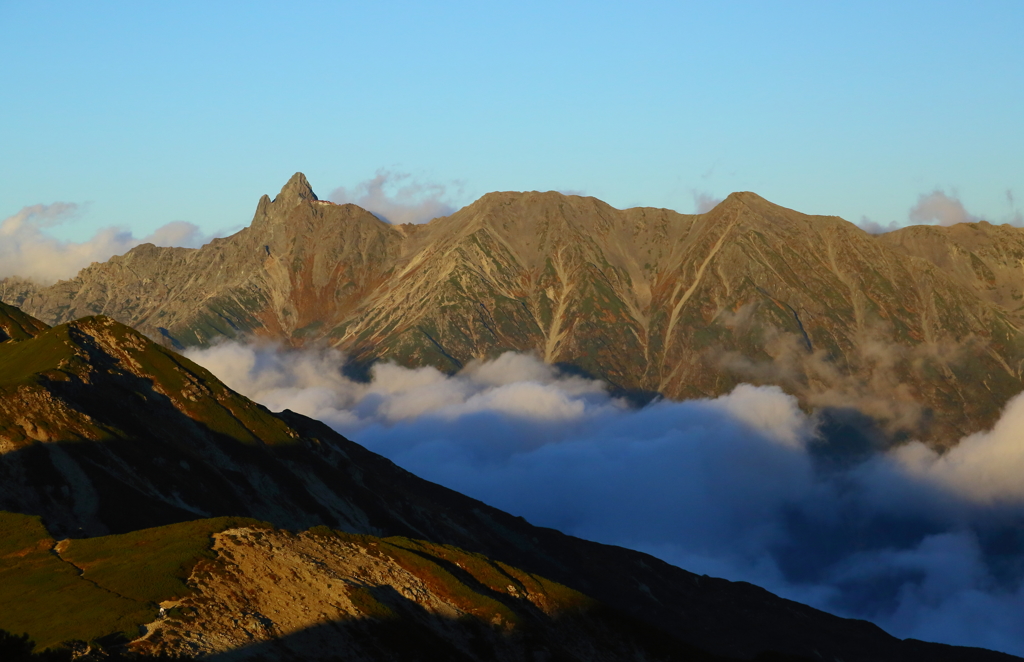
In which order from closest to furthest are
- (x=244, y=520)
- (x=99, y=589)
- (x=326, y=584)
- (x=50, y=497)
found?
(x=99, y=589), (x=326, y=584), (x=244, y=520), (x=50, y=497)

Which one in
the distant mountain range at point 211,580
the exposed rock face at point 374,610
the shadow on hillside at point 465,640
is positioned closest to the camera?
the distant mountain range at point 211,580

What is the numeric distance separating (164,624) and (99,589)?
354 inches

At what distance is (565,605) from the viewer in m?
145

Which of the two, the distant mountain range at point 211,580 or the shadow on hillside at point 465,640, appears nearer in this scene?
the distant mountain range at point 211,580

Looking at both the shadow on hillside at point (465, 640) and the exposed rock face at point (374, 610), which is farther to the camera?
the shadow on hillside at point (465, 640)

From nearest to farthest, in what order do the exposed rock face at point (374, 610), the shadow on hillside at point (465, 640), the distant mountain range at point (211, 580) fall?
the distant mountain range at point (211, 580), the exposed rock face at point (374, 610), the shadow on hillside at point (465, 640)

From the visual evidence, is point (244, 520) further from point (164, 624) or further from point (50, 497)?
point (50, 497)

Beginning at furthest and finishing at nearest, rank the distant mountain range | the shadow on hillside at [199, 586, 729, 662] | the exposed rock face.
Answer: the shadow on hillside at [199, 586, 729, 662] → the exposed rock face → the distant mountain range

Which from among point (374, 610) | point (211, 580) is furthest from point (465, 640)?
point (211, 580)

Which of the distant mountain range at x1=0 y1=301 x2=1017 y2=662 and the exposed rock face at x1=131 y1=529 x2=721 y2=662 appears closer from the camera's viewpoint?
the distant mountain range at x1=0 y1=301 x2=1017 y2=662

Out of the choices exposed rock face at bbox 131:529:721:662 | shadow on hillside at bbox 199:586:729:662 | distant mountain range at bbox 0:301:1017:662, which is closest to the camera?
distant mountain range at bbox 0:301:1017:662

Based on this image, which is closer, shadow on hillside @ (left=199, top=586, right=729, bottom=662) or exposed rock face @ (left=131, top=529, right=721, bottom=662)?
exposed rock face @ (left=131, top=529, right=721, bottom=662)

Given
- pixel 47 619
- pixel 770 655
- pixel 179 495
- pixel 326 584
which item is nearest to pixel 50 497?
pixel 179 495

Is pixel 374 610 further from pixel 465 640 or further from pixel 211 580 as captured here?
pixel 211 580
